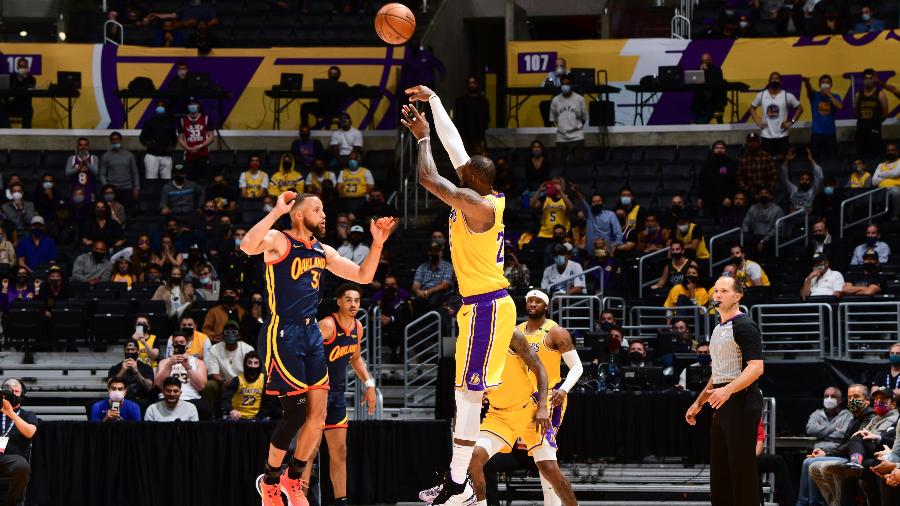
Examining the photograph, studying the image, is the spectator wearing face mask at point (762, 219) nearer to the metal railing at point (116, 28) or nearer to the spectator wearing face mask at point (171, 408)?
the spectator wearing face mask at point (171, 408)

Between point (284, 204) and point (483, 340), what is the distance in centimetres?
183

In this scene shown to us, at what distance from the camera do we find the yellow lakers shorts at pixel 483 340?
1084cm

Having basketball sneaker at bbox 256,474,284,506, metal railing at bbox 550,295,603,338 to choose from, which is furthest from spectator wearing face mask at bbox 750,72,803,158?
basketball sneaker at bbox 256,474,284,506

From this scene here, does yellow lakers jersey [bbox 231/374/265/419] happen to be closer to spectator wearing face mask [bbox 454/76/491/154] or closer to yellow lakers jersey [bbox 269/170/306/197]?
yellow lakers jersey [bbox 269/170/306/197]

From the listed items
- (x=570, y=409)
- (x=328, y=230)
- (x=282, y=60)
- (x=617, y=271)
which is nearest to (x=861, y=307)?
(x=617, y=271)

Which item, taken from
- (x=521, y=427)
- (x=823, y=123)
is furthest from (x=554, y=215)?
(x=521, y=427)

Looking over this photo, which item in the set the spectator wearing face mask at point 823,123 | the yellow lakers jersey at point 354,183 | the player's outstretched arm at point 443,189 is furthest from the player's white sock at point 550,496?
the spectator wearing face mask at point 823,123

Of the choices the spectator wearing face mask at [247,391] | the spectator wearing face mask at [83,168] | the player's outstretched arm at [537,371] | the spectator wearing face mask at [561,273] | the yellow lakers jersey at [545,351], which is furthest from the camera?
the spectator wearing face mask at [83,168]

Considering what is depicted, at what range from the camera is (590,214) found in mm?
23641

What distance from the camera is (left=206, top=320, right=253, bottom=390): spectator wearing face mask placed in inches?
772

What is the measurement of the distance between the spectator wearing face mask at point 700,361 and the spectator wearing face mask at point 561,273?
3.38 m

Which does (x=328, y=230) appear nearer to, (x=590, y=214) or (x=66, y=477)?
(x=590, y=214)

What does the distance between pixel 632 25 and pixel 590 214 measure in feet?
32.5

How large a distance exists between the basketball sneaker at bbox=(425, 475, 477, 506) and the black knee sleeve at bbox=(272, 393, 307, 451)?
4.16ft
